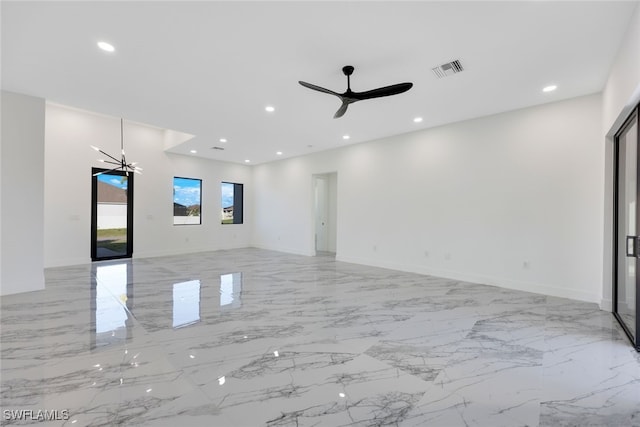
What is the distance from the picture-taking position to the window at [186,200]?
8.95 meters

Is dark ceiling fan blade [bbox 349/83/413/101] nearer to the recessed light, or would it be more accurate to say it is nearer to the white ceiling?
the white ceiling

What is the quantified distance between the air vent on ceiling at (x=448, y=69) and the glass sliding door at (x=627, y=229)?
5.83 ft

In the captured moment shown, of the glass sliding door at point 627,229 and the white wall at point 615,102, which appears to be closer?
the white wall at point 615,102

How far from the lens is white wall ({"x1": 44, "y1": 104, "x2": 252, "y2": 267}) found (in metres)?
6.60

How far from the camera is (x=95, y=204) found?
7258 mm

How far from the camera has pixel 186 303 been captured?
13.1 ft

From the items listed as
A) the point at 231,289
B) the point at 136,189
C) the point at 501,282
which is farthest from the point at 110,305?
the point at 501,282

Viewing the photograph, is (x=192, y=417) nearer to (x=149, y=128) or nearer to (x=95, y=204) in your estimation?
(x=95, y=204)

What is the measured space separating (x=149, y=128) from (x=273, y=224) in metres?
4.60

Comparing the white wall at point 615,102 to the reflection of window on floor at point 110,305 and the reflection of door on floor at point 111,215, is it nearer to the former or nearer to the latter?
the reflection of window on floor at point 110,305

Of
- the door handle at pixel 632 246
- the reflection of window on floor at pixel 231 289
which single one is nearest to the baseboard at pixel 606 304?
the door handle at pixel 632 246

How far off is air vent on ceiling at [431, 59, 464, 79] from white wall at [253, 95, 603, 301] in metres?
2.10

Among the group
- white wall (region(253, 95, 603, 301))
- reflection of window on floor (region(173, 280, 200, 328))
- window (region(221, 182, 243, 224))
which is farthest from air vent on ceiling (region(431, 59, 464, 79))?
window (region(221, 182, 243, 224))

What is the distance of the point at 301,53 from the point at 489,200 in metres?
4.08
